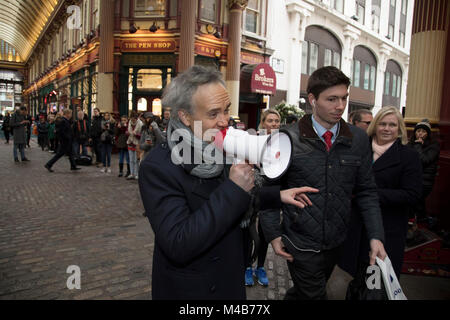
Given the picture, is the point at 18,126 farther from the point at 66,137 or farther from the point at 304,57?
the point at 304,57

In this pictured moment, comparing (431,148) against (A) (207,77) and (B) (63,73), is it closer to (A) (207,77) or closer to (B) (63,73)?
(A) (207,77)

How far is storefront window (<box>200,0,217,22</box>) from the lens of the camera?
13797mm

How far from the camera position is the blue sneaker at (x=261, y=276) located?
3566mm

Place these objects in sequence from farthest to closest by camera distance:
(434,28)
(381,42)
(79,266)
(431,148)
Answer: (381,42)
(434,28)
(431,148)
(79,266)

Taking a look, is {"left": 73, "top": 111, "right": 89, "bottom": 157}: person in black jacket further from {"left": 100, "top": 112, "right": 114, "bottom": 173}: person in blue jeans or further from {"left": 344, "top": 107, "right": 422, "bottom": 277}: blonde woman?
{"left": 344, "top": 107, "right": 422, "bottom": 277}: blonde woman

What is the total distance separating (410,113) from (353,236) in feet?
15.9

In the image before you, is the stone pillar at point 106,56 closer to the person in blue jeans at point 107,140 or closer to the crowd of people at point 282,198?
the person in blue jeans at point 107,140

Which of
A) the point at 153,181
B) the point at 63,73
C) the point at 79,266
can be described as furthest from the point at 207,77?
the point at 63,73

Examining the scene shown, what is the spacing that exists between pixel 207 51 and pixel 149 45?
7.92 ft

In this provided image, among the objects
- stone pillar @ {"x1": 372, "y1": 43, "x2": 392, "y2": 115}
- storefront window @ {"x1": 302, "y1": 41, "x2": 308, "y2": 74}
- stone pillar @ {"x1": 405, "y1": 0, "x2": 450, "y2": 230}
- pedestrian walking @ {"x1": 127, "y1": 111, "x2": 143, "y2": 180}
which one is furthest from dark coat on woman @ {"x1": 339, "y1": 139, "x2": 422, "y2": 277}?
stone pillar @ {"x1": 372, "y1": 43, "x2": 392, "y2": 115}

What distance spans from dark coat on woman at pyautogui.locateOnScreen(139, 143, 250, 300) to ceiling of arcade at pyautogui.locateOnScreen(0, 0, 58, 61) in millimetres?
29814

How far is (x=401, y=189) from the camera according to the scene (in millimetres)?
2686

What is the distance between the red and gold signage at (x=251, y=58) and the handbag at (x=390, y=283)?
14.2 meters

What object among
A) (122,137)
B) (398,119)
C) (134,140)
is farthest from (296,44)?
(398,119)
